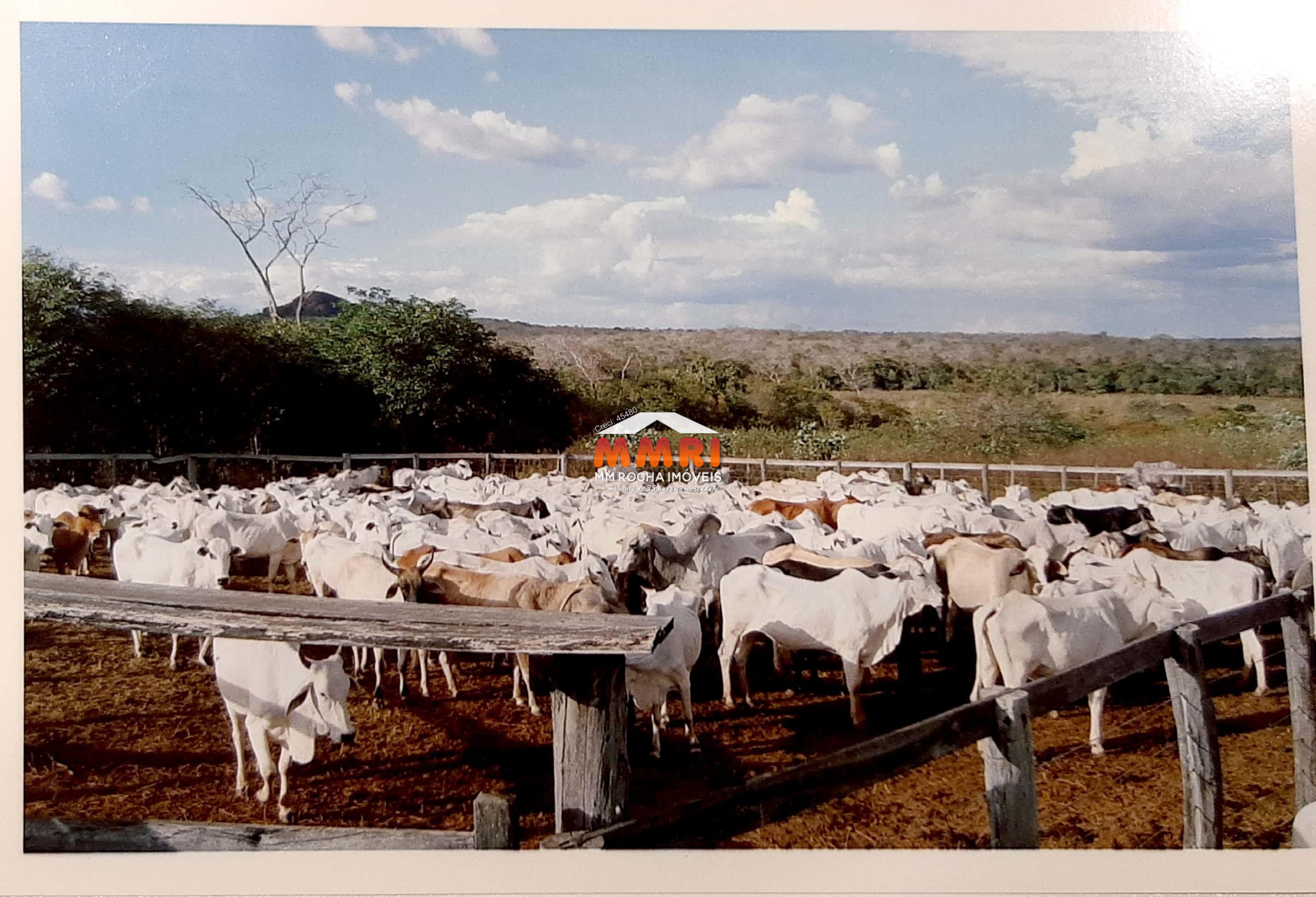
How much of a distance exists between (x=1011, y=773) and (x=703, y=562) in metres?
2.23

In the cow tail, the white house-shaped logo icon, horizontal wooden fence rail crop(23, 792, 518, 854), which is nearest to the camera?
horizontal wooden fence rail crop(23, 792, 518, 854)

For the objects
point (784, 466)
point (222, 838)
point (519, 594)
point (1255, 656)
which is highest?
point (784, 466)

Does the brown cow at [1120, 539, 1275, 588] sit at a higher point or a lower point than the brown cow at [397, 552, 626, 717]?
higher

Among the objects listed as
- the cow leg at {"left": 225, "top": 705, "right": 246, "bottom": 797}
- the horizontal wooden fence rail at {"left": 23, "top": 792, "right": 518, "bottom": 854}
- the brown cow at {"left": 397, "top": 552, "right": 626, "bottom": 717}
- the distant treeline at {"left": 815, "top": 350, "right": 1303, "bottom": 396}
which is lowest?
the horizontal wooden fence rail at {"left": 23, "top": 792, "right": 518, "bottom": 854}

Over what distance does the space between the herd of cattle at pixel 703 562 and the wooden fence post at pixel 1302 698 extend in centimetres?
19

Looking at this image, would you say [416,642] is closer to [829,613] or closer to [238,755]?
[238,755]

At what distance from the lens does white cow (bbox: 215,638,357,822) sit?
397 cm

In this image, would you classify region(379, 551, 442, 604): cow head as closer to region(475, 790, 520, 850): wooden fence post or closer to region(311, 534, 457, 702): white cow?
region(311, 534, 457, 702): white cow

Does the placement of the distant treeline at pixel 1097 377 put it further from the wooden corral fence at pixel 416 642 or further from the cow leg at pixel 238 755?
the cow leg at pixel 238 755

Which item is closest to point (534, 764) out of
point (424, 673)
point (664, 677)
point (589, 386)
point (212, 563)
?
point (664, 677)

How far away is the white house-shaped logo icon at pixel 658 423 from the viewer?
4.60 metres

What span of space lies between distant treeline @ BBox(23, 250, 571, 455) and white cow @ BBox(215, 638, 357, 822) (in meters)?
1.22

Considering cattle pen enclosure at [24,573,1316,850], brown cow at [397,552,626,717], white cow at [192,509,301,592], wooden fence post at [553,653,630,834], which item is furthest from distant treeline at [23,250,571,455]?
wooden fence post at [553,653,630,834]

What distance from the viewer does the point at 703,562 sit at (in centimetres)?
531
